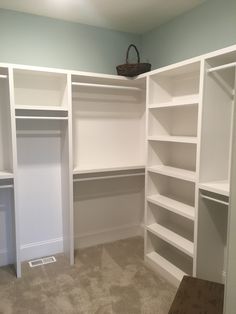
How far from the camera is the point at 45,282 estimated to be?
8.23 ft

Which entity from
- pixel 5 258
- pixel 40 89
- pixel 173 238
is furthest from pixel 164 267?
pixel 40 89

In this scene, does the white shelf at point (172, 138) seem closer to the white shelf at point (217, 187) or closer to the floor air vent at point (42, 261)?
the white shelf at point (217, 187)

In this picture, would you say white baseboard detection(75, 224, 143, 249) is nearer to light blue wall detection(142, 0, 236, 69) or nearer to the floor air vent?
the floor air vent

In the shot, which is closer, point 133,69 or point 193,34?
point 193,34

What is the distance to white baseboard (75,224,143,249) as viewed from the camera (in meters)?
3.21

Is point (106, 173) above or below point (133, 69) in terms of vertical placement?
below

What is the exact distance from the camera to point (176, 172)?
248 cm

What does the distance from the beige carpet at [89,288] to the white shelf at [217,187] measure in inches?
40.5

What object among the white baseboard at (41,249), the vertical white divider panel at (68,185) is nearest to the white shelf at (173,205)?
the vertical white divider panel at (68,185)

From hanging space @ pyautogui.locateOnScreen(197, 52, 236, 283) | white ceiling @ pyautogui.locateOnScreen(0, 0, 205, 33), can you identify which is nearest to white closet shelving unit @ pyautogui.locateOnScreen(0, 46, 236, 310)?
hanging space @ pyautogui.locateOnScreen(197, 52, 236, 283)

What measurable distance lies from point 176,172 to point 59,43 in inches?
72.7

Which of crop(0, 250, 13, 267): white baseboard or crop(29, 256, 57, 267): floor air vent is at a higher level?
crop(0, 250, 13, 267): white baseboard

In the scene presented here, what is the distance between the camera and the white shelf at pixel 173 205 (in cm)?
234

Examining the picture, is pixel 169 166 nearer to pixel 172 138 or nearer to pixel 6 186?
pixel 172 138
